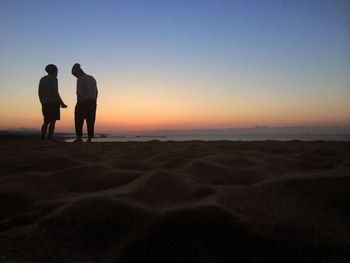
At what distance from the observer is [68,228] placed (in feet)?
3.15

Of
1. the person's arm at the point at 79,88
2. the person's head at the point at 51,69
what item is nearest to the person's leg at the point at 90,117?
the person's arm at the point at 79,88

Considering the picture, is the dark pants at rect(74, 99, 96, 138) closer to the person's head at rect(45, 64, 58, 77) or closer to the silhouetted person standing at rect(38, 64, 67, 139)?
the silhouetted person standing at rect(38, 64, 67, 139)

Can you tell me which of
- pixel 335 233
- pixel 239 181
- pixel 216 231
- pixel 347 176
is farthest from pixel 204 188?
pixel 347 176

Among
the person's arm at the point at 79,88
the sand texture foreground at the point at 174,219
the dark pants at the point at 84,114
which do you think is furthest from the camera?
the dark pants at the point at 84,114

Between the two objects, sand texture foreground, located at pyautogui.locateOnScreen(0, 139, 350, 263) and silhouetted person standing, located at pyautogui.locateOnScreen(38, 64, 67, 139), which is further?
silhouetted person standing, located at pyautogui.locateOnScreen(38, 64, 67, 139)

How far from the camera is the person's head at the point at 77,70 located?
18.7 ft

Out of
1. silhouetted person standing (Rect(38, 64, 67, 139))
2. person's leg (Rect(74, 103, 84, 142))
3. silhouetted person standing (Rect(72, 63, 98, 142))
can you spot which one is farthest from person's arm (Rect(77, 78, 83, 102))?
silhouetted person standing (Rect(38, 64, 67, 139))

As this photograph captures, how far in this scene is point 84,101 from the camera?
584 centimetres

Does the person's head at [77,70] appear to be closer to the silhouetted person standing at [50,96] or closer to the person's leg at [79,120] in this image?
the silhouetted person standing at [50,96]

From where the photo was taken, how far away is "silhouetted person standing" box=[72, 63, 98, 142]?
5703mm

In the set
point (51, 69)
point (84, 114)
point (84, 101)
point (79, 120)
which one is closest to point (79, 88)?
point (84, 101)

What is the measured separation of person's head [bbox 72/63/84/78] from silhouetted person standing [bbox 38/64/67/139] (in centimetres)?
49

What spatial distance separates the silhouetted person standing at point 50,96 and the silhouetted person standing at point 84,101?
1.52 feet

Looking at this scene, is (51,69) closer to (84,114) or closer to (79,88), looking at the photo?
(79,88)
